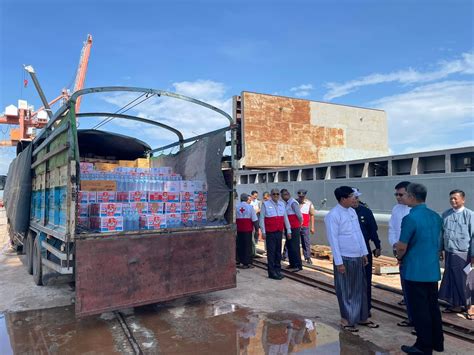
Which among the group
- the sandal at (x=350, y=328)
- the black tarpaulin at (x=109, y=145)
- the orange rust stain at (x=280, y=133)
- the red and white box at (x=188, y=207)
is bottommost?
the sandal at (x=350, y=328)

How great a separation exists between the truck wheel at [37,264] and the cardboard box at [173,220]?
104 inches

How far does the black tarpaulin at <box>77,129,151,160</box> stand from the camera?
25.4ft

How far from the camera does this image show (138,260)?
14.7 feet

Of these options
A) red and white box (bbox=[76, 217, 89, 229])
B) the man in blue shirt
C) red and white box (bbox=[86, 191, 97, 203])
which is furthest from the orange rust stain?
the man in blue shirt

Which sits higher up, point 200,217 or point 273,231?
point 200,217

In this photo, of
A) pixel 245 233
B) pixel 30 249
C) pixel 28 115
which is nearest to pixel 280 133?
pixel 245 233

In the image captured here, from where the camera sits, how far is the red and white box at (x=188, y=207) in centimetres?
538

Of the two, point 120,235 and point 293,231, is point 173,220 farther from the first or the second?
point 293,231

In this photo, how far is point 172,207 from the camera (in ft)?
17.0

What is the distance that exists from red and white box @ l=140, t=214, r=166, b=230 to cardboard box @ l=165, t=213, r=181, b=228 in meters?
0.12

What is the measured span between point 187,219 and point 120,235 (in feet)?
3.97

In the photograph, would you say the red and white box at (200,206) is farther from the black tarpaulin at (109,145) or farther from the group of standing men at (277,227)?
the black tarpaulin at (109,145)

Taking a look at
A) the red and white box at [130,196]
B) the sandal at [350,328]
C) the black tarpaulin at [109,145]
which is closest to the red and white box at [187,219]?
the red and white box at [130,196]

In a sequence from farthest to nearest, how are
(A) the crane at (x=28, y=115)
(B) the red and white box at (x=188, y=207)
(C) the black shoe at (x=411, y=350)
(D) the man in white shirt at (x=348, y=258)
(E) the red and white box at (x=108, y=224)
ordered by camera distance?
(A) the crane at (x=28, y=115), (B) the red and white box at (x=188, y=207), (E) the red and white box at (x=108, y=224), (D) the man in white shirt at (x=348, y=258), (C) the black shoe at (x=411, y=350)
